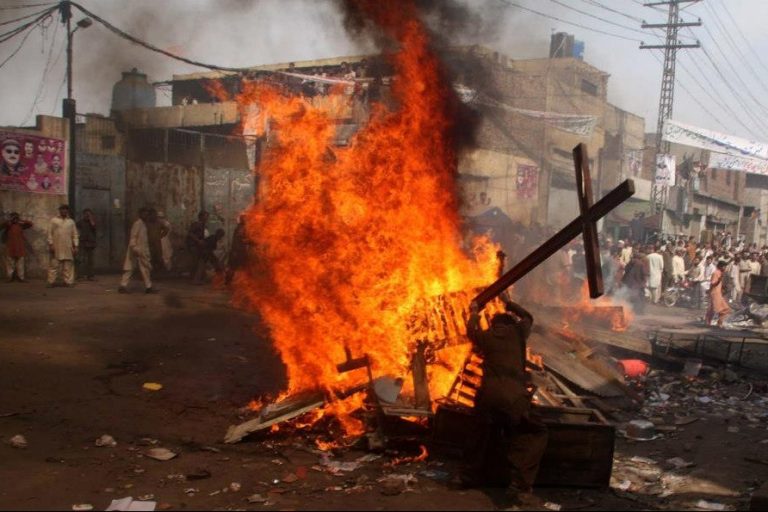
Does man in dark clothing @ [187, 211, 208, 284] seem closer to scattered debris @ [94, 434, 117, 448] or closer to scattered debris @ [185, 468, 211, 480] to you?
scattered debris @ [94, 434, 117, 448]

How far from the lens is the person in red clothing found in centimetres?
1510

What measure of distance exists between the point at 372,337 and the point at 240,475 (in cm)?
208

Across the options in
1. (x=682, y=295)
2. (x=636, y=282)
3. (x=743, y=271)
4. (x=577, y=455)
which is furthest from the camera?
(x=682, y=295)

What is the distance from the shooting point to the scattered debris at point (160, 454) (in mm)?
6250

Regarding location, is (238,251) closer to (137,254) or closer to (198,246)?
(198,246)

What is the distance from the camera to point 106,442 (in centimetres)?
655

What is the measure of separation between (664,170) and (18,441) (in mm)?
30530

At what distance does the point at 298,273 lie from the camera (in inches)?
330

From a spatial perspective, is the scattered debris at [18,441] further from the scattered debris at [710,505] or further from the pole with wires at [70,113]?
the pole with wires at [70,113]

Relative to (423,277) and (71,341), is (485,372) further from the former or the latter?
(71,341)

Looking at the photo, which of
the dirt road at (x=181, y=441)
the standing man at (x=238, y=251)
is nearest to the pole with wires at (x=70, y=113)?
the standing man at (x=238, y=251)

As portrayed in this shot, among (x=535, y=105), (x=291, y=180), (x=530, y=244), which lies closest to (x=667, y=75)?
(x=535, y=105)

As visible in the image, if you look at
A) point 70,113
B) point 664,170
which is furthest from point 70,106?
point 664,170

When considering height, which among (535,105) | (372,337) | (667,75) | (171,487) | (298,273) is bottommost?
(171,487)
